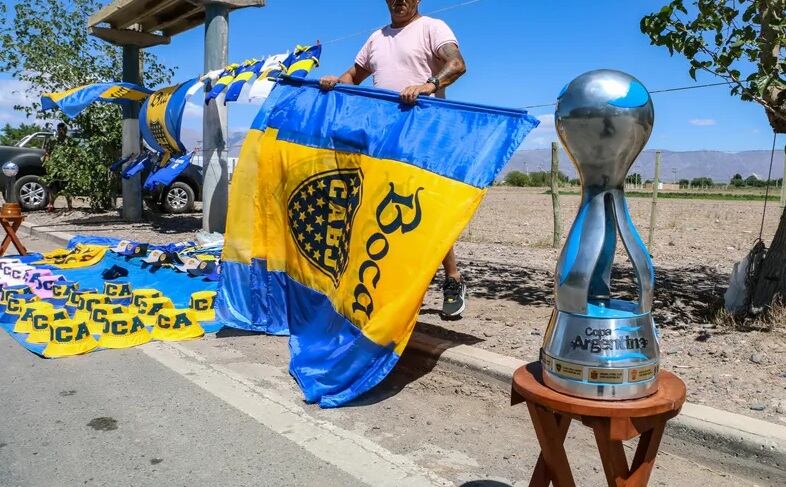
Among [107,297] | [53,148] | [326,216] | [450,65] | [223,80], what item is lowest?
[107,297]

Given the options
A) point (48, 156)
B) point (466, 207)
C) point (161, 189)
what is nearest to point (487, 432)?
point (466, 207)

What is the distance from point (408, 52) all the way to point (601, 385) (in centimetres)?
322

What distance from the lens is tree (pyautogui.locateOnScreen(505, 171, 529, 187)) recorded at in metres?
79.2

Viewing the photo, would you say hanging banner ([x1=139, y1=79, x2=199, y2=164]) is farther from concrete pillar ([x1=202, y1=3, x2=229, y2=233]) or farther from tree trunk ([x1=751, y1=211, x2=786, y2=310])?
tree trunk ([x1=751, y1=211, x2=786, y2=310])

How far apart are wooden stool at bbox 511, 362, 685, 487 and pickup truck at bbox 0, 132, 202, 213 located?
48.5 ft

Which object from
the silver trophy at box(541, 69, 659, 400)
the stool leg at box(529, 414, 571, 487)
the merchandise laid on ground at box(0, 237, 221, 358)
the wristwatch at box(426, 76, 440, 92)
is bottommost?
the merchandise laid on ground at box(0, 237, 221, 358)

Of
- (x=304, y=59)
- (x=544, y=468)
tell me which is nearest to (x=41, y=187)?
(x=304, y=59)

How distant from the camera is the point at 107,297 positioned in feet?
18.7

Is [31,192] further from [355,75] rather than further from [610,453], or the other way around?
[610,453]

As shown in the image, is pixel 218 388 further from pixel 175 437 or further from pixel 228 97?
pixel 228 97

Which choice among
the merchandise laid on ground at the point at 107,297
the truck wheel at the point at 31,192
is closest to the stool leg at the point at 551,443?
the merchandise laid on ground at the point at 107,297

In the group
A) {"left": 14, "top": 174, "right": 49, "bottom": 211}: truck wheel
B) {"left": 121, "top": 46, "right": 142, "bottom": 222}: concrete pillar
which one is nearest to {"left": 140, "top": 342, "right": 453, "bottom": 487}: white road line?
{"left": 121, "top": 46, "right": 142, "bottom": 222}: concrete pillar

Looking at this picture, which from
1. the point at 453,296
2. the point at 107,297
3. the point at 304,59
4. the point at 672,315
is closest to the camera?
the point at 453,296

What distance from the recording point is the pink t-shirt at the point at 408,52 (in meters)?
4.42
